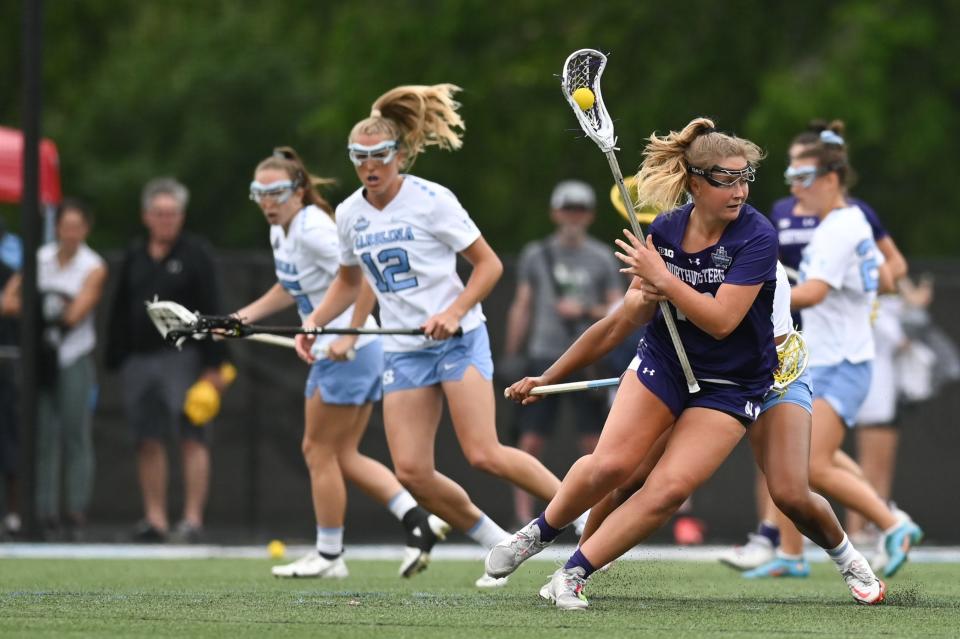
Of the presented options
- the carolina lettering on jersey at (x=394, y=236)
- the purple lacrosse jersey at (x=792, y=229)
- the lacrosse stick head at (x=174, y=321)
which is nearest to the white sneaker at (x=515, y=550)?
the carolina lettering on jersey at (x=394, y=236)

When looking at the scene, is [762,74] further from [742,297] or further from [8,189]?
[742,297]

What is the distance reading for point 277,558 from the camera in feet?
34.9

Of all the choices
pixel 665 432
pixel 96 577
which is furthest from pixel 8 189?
pixel 665 432

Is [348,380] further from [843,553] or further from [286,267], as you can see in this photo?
[843,553]

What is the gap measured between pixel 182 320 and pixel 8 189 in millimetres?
7125

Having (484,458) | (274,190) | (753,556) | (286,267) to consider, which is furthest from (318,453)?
(753,556)

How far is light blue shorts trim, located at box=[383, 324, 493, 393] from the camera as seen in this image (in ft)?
26.1

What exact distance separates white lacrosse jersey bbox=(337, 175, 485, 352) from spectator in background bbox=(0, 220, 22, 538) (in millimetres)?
5224

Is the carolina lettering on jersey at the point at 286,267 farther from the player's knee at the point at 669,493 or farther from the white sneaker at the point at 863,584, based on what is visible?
the white sneaker at the point at 863,584

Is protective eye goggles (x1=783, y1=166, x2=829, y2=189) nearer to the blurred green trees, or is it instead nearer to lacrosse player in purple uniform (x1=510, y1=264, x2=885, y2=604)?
lacrosse player in purple uniform (x1=510, y1=264, x2=885, y2=604)

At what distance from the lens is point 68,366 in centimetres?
1235

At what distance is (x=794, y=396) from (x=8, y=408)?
289 inches

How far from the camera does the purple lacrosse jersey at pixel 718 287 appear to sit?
6.48 metres

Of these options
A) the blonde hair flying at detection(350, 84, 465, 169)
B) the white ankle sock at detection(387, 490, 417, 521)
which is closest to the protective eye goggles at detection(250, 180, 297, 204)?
the blonde hair flying at detection(350, 84, 465, 169)
